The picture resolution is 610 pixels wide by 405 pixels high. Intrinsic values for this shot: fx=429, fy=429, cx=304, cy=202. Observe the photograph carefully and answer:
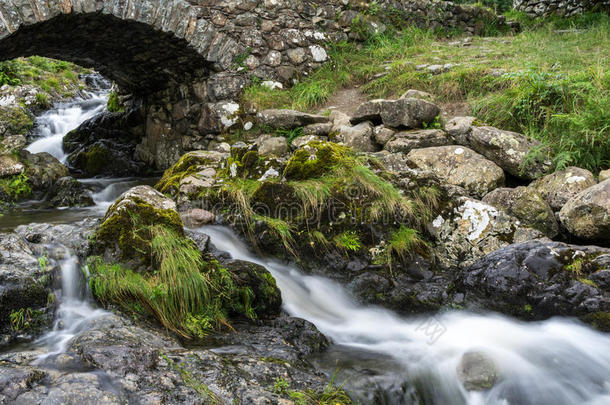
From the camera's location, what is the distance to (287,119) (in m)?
6.66

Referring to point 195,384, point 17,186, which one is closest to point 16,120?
point 17,186

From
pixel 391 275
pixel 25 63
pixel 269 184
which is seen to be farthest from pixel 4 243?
pixel 25 63

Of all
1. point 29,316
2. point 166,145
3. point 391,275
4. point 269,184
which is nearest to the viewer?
point 29,316

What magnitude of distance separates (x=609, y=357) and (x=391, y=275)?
5.68 feet

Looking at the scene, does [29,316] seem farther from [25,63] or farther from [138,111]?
[25,63]

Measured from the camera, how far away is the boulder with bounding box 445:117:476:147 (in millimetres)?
5344

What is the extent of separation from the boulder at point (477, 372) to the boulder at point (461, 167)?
228cm

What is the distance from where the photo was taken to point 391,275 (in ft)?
13.3

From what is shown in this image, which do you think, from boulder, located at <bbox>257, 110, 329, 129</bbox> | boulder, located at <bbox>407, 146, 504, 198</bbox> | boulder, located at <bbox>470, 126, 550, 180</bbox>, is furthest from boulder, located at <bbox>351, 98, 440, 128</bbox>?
boulder, located at <bbox>257, 110, 329, 129</bbox>

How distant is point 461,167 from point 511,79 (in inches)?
74.9

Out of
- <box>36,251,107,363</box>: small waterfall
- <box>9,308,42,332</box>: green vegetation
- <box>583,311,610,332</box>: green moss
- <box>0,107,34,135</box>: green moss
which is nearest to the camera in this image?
<box>36,251,107,363</box>: small waterfall

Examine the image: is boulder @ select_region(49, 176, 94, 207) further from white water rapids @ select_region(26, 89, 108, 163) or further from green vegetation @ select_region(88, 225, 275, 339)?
green vegetation @ select_region(88, 225, 275, 339)

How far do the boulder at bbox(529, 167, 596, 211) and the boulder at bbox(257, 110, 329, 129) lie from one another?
10.7 feet

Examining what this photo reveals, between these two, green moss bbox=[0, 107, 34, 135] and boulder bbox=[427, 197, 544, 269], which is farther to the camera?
green moss bbox=[0, 107, 34, 135]
